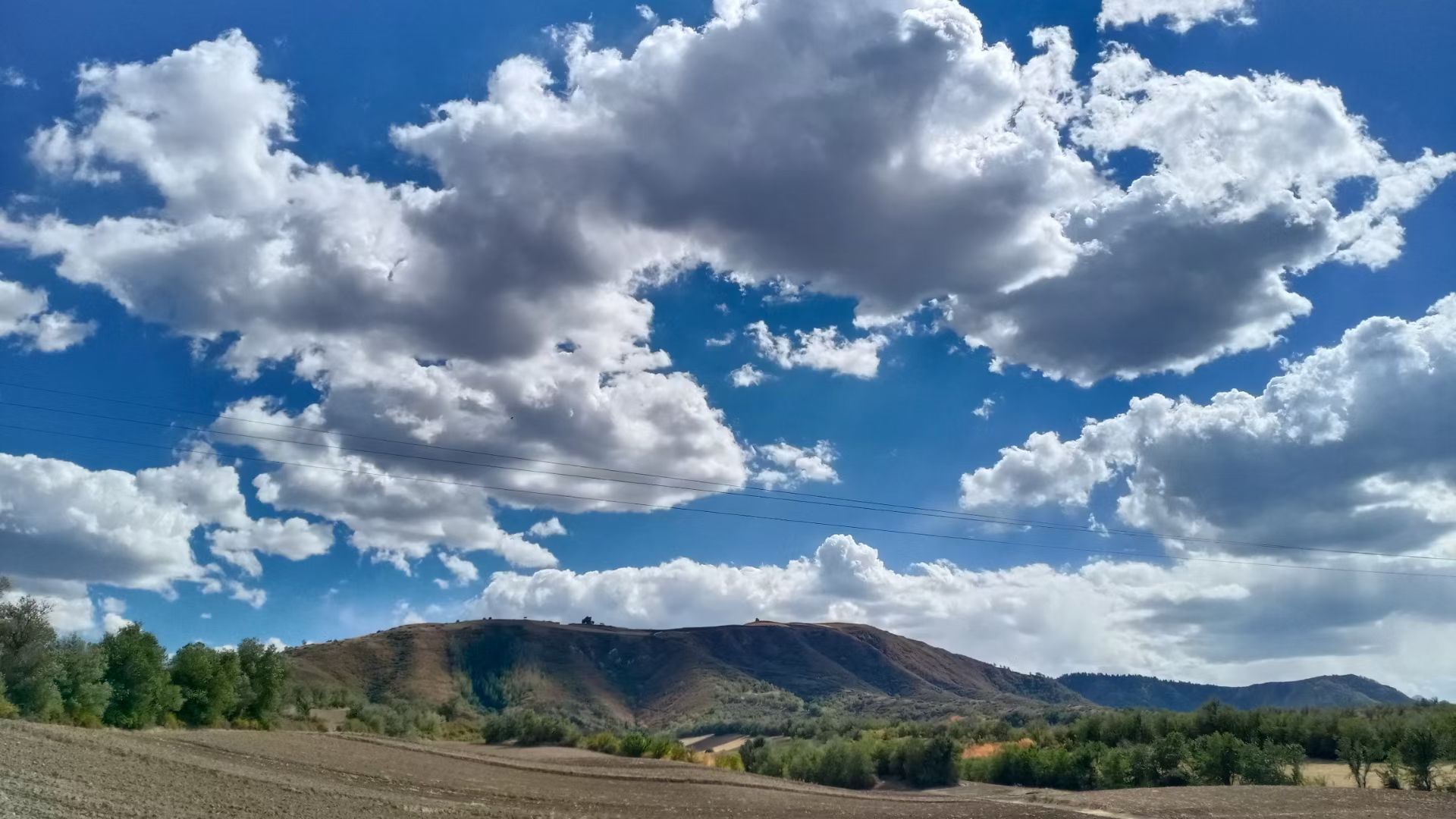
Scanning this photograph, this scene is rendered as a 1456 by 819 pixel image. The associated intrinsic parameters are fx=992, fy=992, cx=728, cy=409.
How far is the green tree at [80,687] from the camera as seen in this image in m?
58.9

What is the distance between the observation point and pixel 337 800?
34656mm

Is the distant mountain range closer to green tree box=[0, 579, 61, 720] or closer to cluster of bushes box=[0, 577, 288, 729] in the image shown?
cluster of bushes box=[0, 577, 288, 729]

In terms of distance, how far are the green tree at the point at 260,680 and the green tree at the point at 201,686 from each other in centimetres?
492

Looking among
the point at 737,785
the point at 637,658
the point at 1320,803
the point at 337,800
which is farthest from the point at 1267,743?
the point at 637,658

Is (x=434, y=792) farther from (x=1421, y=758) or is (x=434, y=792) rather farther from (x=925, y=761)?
(x=1421, y=758)

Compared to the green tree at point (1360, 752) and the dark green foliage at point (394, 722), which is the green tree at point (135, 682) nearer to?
the dark green foliage at point (394, 722)

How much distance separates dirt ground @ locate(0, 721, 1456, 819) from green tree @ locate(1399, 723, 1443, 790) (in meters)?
7.07

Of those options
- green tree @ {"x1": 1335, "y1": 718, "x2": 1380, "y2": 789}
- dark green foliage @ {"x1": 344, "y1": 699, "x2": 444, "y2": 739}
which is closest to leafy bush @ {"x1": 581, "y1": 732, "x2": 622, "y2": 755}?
dark green foliage @ {"x1": 344, "y1": 699, "x2": 444, "y2": 739}

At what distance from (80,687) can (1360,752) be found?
76104 mm

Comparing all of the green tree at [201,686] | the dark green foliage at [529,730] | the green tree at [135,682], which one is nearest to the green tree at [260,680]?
the green tree at [201,686]

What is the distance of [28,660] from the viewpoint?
55719mm

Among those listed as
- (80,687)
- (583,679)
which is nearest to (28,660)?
(80,687)

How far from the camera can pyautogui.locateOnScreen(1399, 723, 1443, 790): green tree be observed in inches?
2083

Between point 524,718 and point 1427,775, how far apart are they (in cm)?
6985
